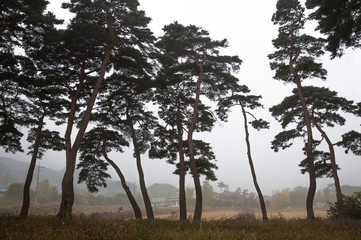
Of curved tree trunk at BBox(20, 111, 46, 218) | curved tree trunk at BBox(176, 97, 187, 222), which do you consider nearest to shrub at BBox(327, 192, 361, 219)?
curved tree trunk at BBox(176, 97, 187, 222)

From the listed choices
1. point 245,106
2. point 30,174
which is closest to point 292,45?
point 245,106

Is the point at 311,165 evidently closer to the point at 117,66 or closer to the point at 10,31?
the point at 117,66

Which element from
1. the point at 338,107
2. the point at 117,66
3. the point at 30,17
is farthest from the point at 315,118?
the point at 30,17

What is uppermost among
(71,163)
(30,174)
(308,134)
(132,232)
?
(308,134)

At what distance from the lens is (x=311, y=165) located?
13422mm

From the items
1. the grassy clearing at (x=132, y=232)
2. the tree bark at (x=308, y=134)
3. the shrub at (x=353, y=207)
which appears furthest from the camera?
the shrub at (x=353, y=207)

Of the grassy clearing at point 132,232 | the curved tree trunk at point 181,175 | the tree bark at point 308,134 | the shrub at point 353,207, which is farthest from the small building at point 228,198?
the grassy clearing at point 132,232

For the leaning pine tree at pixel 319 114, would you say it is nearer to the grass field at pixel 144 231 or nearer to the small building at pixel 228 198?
the grass field at pixel 144 231

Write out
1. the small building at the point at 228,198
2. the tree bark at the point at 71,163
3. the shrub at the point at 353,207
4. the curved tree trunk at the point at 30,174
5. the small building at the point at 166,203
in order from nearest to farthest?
1. the tree bark at the point at 71,163
2. the curved tree trunk at the point at 30,174
3. the shrub at the point at 353,207
4. the small building at the point at 228,198
5. the small building at the point at 166,203

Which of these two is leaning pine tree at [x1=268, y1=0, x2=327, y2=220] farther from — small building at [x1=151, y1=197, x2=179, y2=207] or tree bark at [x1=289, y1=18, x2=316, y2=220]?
small building at [x1=151, y1=197, x2=179, y2=207]

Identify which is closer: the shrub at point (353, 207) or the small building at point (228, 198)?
the shrub at point (353, 207)

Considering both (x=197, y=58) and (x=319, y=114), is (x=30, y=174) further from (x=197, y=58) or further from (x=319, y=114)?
(x=319, y=114)

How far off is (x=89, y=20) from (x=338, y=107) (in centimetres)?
2053

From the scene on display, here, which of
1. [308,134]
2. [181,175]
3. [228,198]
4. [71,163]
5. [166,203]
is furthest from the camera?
[166,203]
